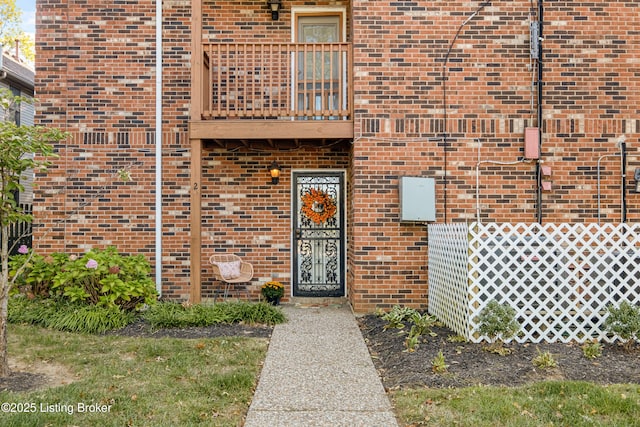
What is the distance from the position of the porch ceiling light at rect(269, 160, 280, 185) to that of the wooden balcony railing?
0.82 metres

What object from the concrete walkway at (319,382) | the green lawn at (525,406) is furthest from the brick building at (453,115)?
the green lawn at (525,406)

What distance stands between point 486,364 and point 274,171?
4323 mm

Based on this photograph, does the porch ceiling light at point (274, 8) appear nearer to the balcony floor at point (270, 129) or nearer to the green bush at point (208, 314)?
the balcony floor at point (270, 129)

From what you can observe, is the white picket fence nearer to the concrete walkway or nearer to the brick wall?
the concrete walkway

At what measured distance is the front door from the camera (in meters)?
7.72

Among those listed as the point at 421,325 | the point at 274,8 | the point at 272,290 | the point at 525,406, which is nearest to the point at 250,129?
the point at 274,8

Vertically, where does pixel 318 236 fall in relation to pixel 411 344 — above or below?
above

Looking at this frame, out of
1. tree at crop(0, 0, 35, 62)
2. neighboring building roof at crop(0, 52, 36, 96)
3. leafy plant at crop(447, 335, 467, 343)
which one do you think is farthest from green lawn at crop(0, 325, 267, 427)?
tree at crop(0, 0, 35, 62)

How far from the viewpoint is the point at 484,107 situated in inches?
269

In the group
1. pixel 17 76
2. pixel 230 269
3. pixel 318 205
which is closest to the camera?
pixel 230 269

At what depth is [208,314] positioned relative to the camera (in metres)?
6.08

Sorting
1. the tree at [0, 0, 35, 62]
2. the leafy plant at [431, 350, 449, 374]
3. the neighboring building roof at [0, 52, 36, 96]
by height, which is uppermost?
the tree at [0, 0, 35, 62]

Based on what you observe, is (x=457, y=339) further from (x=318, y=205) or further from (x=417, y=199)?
(x=318, y=205)

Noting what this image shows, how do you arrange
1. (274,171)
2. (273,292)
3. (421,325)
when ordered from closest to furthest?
(421,325), (273,292), (274,171)
